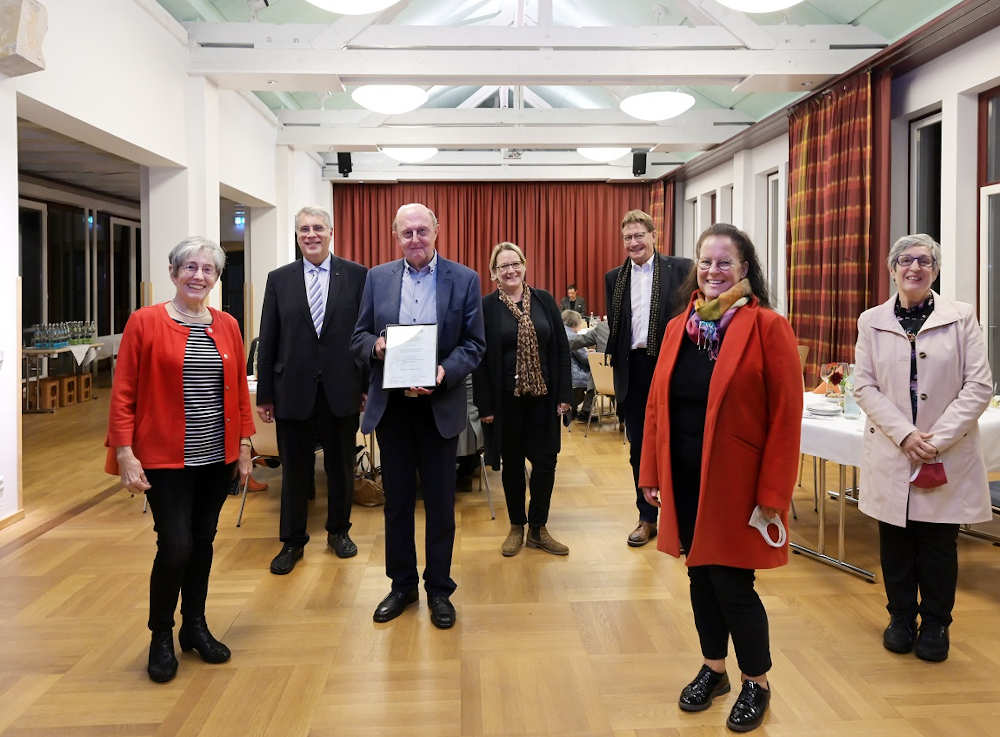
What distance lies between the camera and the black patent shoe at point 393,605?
3.01 m

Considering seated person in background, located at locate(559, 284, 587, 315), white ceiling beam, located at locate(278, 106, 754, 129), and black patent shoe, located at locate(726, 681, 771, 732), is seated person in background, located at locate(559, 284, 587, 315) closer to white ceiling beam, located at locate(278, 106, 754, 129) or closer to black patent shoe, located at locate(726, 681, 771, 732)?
white ceiling beam, located at locate(278, 106, 754, 129)

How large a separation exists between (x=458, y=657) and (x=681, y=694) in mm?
779

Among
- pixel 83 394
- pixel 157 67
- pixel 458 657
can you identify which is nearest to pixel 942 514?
pixel 458 657

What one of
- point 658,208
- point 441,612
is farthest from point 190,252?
point 658,208

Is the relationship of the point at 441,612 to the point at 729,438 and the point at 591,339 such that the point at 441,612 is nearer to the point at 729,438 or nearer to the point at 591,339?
the point at 729,438

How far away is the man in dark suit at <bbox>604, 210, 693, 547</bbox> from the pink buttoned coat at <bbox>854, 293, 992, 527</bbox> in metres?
1.17

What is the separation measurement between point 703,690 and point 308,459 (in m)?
2.12

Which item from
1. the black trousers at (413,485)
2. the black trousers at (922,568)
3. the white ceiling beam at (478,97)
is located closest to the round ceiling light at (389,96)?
the black trousers at (413,485)

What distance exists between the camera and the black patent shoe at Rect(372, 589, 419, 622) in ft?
9.88

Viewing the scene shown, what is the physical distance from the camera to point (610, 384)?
7078 millimetres

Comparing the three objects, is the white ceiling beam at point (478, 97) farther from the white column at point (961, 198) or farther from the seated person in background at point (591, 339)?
the white column at point (961, 198)

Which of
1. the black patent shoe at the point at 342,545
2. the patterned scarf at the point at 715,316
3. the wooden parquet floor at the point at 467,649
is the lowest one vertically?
the wooden parquet floor at the point at 467,649

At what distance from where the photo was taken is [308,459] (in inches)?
146

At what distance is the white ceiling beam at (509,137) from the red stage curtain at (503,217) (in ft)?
11.0
